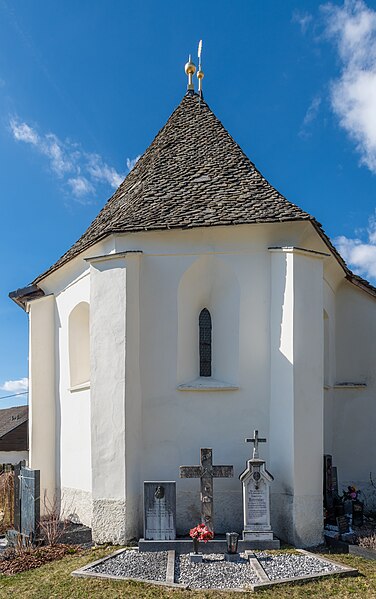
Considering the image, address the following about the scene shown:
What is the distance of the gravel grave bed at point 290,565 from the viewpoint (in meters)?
7.78

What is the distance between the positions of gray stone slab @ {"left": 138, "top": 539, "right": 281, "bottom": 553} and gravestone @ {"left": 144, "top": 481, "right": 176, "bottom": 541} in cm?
21

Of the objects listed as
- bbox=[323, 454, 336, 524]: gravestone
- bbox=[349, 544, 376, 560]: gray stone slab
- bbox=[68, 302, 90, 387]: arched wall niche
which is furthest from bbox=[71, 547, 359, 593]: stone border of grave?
bbox=[68, 302, 90, 387]: arched wall niche

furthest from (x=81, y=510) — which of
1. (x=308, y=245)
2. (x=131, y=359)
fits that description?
(x=308, y=245)

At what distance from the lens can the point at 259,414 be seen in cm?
1048

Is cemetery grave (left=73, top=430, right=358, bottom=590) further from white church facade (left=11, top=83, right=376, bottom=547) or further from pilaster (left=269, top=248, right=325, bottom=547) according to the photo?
white church facade (left=11, top=83, right=376, bottom=547)

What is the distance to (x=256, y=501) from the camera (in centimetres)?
930

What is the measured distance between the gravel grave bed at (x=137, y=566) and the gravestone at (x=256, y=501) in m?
1.53

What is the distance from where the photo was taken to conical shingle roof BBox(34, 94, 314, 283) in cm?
1075

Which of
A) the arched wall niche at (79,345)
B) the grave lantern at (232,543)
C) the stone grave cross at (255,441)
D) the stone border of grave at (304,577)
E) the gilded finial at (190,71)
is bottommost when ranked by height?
the stone border of grave at (304,577)

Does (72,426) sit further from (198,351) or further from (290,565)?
(290,565)

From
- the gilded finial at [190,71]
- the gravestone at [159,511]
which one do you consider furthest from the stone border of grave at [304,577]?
the gilded finial at [190,71]

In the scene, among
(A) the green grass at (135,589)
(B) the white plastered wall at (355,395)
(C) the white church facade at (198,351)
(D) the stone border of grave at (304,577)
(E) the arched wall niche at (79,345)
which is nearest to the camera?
(A) the green grass at (135,589)

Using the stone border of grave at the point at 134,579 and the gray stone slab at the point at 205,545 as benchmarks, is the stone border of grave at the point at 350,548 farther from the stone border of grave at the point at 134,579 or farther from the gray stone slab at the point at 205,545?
the stone border of grave at the point at 134,579

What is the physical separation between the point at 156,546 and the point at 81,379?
4.89 metres
